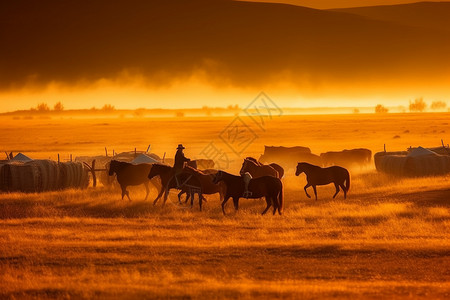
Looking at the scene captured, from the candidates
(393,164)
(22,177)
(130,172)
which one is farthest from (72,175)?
(393,164)

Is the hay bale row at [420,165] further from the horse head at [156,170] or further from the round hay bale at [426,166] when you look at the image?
the horse head at [156,170]

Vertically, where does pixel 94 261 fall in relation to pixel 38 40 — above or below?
below

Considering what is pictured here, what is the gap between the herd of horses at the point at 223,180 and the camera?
26.4m

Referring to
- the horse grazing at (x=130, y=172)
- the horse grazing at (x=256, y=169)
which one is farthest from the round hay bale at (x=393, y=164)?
the horse grazing at (x=130, y=172)

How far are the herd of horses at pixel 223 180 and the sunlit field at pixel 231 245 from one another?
62cm

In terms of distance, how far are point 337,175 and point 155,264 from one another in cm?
1490

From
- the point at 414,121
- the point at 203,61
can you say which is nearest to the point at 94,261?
the point at 414,121

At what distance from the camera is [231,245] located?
20359 millimetres

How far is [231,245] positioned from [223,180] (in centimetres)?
656

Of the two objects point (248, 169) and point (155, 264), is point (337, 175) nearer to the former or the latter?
point (248, 169)

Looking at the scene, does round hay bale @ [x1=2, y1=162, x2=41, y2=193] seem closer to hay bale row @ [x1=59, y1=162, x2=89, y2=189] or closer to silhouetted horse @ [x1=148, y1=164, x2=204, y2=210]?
hay bale row @ [x1=59, y1=162, x2=89, y2=189]

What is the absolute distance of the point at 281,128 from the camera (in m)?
118

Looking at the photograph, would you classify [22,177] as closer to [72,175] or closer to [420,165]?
[72,175]

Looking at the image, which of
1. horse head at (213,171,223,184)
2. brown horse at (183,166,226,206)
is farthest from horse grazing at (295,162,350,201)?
horse head at (213,171,223,184)
